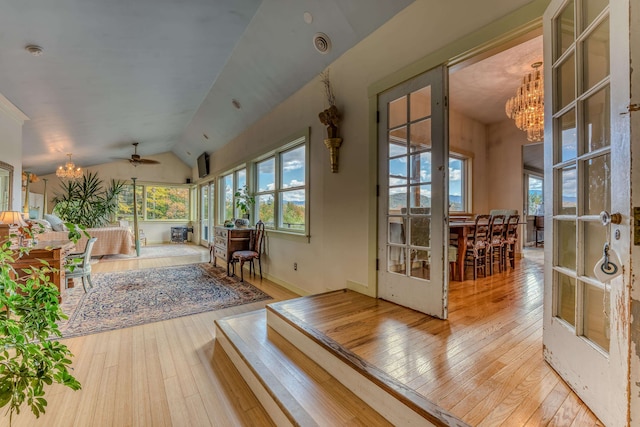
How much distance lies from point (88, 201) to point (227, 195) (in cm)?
426

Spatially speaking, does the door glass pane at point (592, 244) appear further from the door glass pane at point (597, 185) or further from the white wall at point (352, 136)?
the white wall at point (352, 136)

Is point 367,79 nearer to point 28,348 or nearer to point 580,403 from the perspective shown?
point 580,403

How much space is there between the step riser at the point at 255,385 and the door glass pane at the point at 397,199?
5.61 feet

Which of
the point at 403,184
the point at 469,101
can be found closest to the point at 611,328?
the point at 403,184

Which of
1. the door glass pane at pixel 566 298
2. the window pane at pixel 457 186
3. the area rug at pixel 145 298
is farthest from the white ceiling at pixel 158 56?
the window pane at pixel 457 186

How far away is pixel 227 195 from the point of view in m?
7.09

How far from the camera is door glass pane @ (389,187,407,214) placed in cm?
252

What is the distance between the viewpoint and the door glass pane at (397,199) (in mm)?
2520

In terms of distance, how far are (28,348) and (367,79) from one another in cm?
292

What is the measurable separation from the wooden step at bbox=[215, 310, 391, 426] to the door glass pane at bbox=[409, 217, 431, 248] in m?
1.25

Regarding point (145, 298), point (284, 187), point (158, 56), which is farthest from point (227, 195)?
point (158, 56)

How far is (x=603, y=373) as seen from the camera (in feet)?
3.78

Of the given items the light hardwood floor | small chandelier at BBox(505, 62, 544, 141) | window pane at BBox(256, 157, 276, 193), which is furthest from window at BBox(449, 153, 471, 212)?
window pane at BBox(256, 157, 276, 193)

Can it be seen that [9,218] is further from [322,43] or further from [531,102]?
[531,102]
